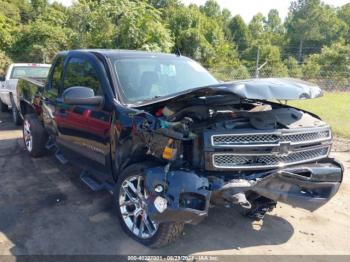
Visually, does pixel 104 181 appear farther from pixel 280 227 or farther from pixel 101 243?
pixel 280 227

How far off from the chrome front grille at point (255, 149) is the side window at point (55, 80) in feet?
9.87

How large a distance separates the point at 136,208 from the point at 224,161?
1045mm

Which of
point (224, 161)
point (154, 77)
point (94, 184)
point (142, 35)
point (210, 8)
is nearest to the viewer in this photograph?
point (224, 161)

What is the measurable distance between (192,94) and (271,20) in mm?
90647

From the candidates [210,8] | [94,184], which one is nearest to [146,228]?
[94,184]

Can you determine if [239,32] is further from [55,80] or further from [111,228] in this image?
[111,228]

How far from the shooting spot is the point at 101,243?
138 inches

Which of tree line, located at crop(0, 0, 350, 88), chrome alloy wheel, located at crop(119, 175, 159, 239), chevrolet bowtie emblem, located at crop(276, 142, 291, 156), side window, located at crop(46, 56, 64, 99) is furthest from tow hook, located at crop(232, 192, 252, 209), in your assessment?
tree line, located at crop(0, 0, 350, 88)

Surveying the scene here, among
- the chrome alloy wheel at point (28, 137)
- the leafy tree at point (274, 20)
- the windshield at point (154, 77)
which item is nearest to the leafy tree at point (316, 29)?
the leafy tree at point (274, 20)

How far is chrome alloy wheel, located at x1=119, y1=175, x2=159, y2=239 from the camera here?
3.43 metres

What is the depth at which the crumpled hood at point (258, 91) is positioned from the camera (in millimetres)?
2982

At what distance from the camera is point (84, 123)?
4293mm

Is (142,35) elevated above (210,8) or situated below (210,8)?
below

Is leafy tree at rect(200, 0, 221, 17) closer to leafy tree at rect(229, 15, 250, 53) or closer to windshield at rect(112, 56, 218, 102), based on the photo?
leafy tree at rect(229, 15, 250, 53)
